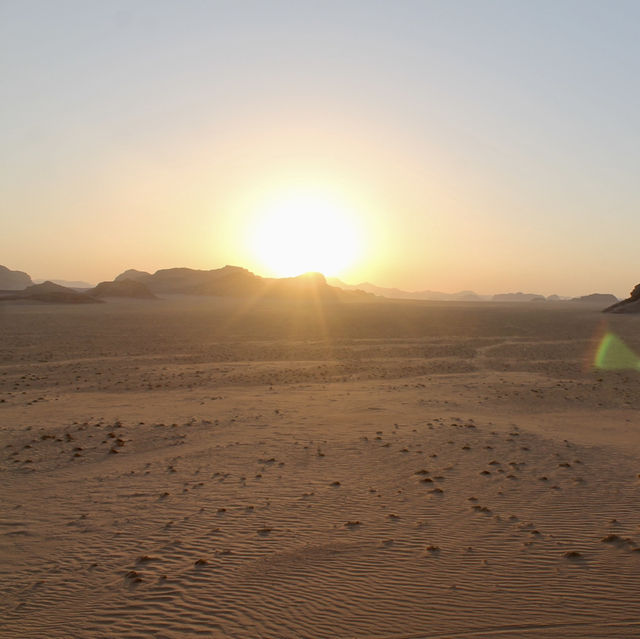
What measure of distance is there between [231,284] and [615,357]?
12784cm

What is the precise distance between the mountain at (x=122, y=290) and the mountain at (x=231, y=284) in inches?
1162

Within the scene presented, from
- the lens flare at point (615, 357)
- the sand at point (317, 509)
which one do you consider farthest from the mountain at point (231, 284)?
the sand at point (317, 509)

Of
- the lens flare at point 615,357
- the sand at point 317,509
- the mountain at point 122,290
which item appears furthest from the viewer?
the mountain at point 122,290

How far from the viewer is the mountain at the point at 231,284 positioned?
483 feet

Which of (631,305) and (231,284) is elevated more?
(231,284)

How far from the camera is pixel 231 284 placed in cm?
15075

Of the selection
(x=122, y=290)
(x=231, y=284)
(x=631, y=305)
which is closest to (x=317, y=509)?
(x=631, y=305)

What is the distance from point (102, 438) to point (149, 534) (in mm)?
6066

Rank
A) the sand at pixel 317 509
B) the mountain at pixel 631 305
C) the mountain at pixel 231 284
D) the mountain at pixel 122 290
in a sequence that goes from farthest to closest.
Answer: the mountain at pixel 231 284
the mountain at pixel 122 290
the mountain at pixel 631 305
the sand at pixel 317 509

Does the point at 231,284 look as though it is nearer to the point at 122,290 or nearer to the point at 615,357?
the point at 122,290

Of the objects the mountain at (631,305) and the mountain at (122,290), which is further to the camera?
the mountain at (122,290)

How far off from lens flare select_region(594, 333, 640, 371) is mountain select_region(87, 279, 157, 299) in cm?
9387

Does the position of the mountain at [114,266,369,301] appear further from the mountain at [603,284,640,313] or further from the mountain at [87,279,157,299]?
the mountain at [603,284,640,313]

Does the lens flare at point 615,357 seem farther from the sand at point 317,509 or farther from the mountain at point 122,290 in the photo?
the mountain at point 122,290
